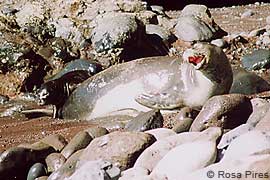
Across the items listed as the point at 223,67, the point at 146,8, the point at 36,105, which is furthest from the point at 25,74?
the point at 223,67

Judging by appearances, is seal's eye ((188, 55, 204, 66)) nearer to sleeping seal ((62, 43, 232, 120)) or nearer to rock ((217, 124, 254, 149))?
sleeping seal ((62, 43, 232, 120))

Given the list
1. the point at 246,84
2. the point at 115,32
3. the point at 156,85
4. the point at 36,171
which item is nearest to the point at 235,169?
the point at 36,171

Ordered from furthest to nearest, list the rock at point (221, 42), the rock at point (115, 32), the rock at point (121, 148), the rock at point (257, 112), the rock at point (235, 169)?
the rock at point (221, 42) → the rock at point (115, 32) → the rock at point (257, 112) → the rock at point (121, 148) → the rock at point (235, 169)

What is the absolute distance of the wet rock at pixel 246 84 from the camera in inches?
238

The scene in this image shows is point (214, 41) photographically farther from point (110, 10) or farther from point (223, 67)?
point (223, 67)

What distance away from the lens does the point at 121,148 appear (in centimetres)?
407

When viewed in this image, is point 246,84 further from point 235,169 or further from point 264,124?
point 235,169

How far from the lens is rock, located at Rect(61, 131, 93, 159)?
462cm

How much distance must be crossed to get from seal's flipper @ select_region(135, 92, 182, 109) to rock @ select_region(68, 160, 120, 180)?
2.06 meters

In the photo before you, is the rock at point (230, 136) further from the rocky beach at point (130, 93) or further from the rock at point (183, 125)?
the rock at point (183, 125)

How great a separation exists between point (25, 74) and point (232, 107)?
410 centimetres

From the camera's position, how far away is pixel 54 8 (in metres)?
9.61

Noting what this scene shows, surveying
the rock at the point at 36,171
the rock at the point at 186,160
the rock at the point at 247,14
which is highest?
the rock at the point at 186,160

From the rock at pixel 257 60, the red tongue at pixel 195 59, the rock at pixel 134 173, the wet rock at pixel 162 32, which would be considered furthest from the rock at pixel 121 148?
the wet rock at pixel 162 32
